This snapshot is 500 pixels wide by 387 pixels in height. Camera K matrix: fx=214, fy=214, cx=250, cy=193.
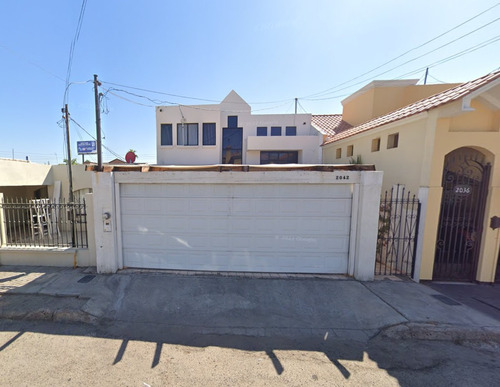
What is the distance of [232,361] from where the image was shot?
2867mm

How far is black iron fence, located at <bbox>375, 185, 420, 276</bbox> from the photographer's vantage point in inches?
206

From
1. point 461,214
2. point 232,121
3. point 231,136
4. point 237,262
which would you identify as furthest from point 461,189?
point 232,121

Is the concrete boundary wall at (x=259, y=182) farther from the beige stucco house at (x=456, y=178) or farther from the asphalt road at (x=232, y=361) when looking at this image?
the asphalt road at (x=232, y=361)

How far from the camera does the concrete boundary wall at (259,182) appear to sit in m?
4.90

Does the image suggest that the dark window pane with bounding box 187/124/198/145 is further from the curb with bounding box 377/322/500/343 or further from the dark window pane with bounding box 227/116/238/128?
the curb with bounding box 377/322/500/343

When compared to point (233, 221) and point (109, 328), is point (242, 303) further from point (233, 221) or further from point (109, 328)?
point (109, 328)

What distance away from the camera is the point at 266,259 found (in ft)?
17.1

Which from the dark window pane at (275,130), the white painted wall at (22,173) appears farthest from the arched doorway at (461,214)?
the white painted wall at (22,173)

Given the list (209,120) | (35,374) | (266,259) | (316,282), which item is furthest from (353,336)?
(209,120)

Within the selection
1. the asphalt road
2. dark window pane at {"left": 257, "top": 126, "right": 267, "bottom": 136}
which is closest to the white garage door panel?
the asphalt road

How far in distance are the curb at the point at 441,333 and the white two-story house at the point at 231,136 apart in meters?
11.8

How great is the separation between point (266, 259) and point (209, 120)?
12.3m

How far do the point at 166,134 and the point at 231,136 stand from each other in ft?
15.1

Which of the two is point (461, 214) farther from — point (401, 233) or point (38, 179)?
point (38, 179)
